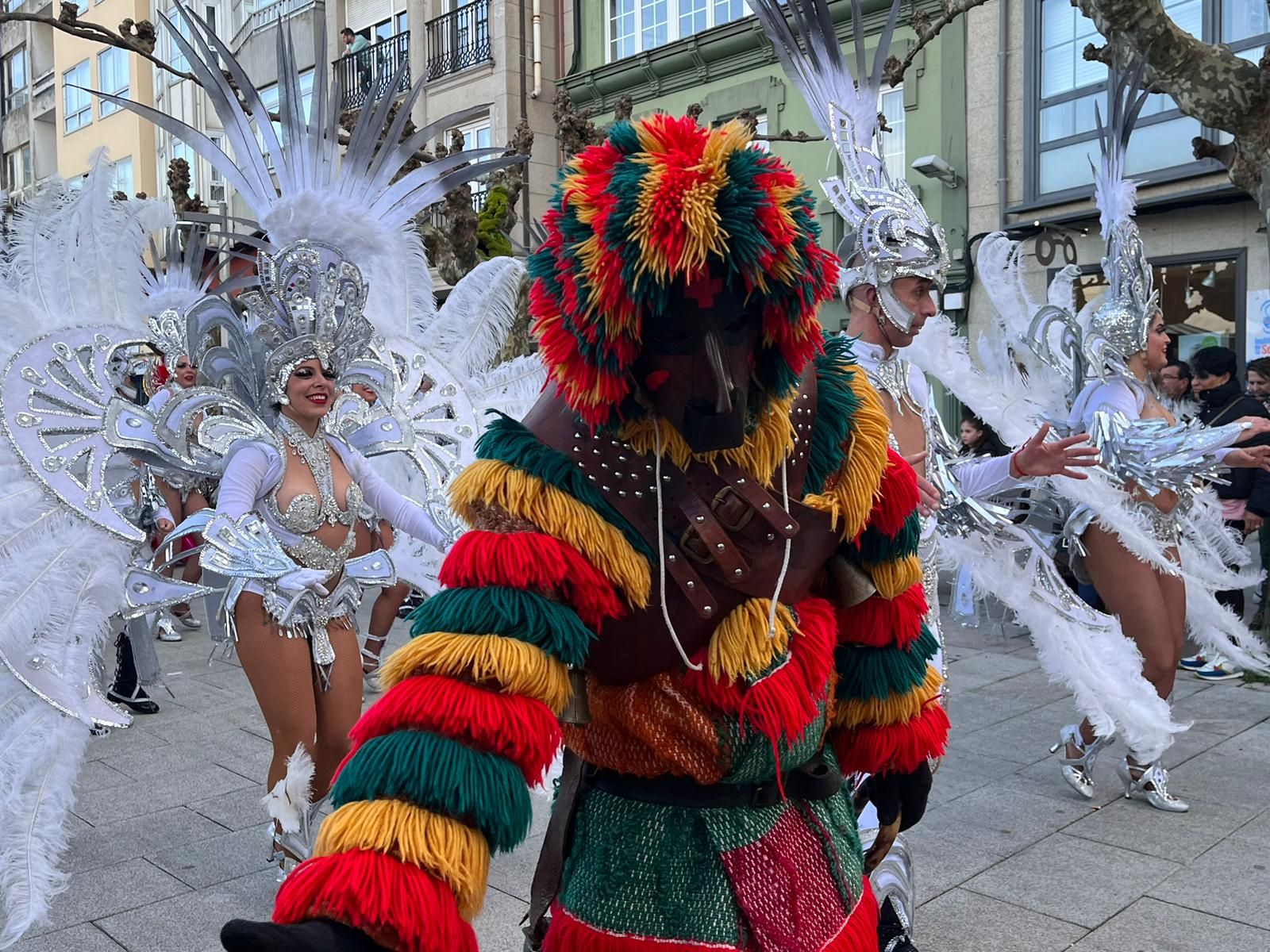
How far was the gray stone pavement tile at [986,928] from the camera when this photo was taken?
11.2ft

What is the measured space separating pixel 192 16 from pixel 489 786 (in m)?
3.73

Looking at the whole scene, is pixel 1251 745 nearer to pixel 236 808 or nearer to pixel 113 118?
pixel 236 808

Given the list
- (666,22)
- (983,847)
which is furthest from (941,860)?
(666,22)

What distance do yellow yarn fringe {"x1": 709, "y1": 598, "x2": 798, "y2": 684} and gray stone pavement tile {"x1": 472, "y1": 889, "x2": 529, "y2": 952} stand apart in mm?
2053

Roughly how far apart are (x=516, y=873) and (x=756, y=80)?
44.1 ft

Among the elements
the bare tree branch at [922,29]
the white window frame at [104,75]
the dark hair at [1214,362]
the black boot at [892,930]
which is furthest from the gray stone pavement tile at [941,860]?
the white window frame at [104,75]

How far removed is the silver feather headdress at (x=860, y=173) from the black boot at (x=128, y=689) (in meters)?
4.98

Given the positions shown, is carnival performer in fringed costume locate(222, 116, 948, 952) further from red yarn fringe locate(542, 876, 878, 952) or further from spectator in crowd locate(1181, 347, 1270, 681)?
spectator in crowd locate(1181, 347, 1270, 681)

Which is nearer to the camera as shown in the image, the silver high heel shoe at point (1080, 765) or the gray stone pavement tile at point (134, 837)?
the gray stone pavement tile at point (134, 837)

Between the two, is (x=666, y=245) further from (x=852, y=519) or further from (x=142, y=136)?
(x=142, y=136)

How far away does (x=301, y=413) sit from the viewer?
3.93m

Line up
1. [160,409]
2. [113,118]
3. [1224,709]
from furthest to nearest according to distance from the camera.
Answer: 1. [113,118]
2. [1224,709]
3. [160,409]

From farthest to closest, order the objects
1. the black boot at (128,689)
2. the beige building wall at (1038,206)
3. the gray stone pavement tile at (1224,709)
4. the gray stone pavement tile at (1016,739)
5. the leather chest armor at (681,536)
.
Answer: the beige building wall at (1038,206) < the black boot at (128,689) < the gray stone pavement tile at (1224,709) < the gray stone pavement tile at (1016,739) < the leather chest armor at (681,536)

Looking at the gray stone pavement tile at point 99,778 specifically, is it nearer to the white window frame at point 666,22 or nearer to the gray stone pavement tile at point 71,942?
Answer: the gray stone pavement tile at point 71,942
